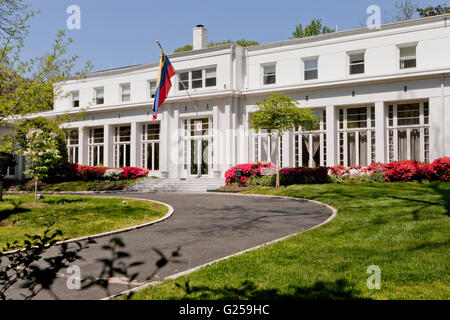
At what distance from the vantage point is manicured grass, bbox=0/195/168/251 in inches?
359

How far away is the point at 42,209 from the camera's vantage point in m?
11.8

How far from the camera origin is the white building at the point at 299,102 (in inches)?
821

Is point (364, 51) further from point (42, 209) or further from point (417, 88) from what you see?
point (42, 209)

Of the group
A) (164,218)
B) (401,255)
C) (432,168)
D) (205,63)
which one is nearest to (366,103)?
(432,168)

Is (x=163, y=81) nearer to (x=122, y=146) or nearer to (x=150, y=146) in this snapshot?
(x=150, y=146)

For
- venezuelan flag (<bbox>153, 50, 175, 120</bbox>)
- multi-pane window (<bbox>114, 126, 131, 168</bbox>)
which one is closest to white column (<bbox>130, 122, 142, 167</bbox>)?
multi-pane window (<bbox>114, 126, 131, 168</bbox>)

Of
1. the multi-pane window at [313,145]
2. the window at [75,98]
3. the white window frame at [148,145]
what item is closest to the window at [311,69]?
the multi-pane window at [313,145]

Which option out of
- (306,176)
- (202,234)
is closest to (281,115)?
(306,176)

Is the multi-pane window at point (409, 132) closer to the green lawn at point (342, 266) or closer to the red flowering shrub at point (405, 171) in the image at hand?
the red flowering shrub at point (405, 171)

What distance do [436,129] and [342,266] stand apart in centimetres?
1772

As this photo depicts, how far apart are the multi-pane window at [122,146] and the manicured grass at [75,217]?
1721cm

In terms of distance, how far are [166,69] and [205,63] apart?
562 centimetres

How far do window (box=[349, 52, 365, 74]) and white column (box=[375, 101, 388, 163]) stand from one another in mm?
2656

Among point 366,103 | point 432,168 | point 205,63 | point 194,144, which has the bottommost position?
point 432,168
